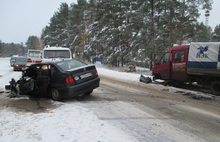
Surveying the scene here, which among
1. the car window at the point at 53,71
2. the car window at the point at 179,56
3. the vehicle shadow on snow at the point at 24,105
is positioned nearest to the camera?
the vehicle shadow on snow at the point at 24,105

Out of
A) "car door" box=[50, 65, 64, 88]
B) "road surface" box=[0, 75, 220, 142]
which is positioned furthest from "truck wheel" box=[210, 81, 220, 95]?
"car door" box=[50, 65, 64, 88]

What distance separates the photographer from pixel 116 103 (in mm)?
5570

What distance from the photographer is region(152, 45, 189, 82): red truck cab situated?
8328 mm

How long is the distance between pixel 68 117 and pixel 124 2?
22.6 meters

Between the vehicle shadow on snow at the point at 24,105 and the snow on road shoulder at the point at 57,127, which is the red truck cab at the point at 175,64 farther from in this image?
the vehicle shadow on snow at the point at 24,105

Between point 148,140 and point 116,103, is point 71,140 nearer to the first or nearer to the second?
point 148,140

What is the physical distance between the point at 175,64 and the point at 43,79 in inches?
284

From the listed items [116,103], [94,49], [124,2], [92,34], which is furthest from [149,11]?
[116,103]

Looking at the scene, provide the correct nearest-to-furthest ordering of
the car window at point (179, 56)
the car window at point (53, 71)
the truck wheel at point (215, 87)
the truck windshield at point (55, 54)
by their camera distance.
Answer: the car window at point (53, 71), the truck wheel at point (215, 87), the car window at point (179, 56), the truck windshield at point (55, 54)

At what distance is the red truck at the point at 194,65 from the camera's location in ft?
23.4

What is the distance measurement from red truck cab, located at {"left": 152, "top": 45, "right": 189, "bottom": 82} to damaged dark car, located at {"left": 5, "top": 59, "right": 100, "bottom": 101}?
5078 mm

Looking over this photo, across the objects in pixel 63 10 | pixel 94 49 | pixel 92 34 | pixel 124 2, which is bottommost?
pixel 94 49

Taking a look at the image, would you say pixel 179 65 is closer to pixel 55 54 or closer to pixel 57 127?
pixel 57 127

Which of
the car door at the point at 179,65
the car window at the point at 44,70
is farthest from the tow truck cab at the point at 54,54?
the car door at the point at 179,65
